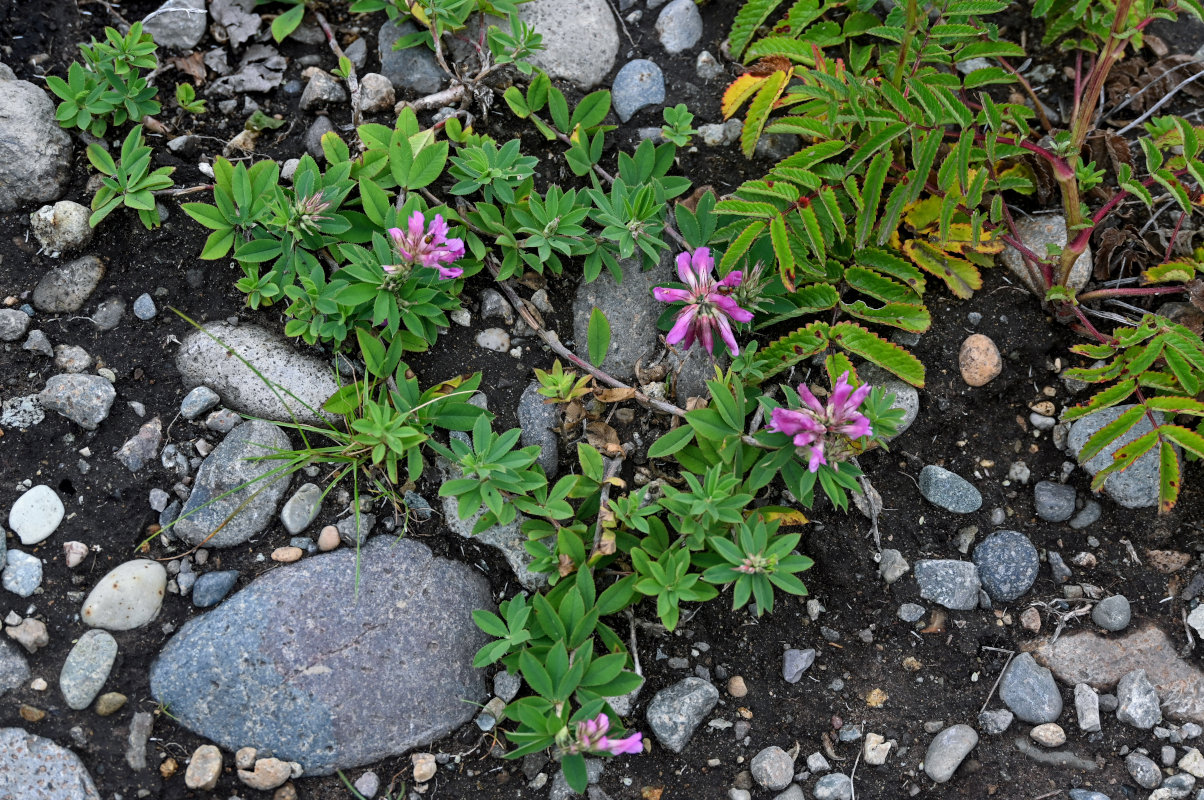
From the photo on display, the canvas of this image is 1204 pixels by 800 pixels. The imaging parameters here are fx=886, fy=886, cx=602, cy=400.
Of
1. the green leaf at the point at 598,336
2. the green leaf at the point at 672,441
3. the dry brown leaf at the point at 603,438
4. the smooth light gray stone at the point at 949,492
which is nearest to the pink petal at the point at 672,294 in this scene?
the green leaf at the point at 598,336

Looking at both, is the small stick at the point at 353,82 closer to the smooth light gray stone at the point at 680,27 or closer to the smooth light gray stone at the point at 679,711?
the smooth light gray stone at the point at 680,27

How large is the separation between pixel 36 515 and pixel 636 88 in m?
2.70

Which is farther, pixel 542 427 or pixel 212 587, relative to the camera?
pixel 542 427

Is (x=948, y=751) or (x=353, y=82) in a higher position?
(x=353, y=82)

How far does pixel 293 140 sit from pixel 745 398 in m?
2.04

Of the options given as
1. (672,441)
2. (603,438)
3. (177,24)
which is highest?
(177,24)

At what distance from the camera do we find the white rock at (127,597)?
2.78 metres

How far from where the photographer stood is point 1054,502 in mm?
3150

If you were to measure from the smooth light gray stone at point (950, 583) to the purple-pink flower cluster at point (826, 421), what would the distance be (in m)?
0.66

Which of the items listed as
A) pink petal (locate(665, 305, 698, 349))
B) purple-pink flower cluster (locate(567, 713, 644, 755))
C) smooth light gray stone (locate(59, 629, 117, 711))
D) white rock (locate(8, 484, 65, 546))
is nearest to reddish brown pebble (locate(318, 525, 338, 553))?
smooth light gray stone (locate(59, 629, 117, 711))

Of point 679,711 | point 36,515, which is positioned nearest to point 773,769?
point 679,711

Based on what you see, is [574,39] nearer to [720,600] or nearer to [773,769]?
[720,600]

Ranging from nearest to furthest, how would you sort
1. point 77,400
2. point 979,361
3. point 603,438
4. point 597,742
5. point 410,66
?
1. point 597,742
2. point 77,400
3. point 603,438
4. point 979,361
5. point 410,66

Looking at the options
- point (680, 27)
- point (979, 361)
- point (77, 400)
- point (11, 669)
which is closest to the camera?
point (11, 669)
